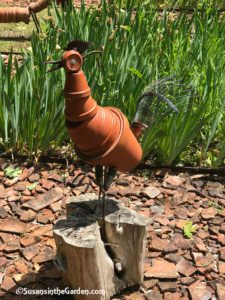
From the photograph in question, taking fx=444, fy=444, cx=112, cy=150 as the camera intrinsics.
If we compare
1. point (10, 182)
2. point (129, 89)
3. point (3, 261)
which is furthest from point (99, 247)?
point (129, 89)

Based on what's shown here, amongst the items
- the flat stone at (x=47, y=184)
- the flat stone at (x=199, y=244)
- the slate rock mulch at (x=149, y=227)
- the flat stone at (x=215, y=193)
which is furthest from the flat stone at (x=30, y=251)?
the flat stone at (x=215, y=193)

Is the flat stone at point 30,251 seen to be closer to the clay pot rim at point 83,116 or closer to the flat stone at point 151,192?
the flat stone at point 151,192

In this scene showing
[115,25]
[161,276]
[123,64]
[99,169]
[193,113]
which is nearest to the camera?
[99,169]

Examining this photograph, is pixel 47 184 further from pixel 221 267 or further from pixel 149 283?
pixel 221 267

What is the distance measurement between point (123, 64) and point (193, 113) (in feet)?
1.70

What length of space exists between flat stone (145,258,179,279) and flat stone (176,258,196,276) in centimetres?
3

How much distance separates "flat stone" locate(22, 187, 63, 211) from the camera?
2.38 metres

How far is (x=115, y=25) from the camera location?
3369 millimetres

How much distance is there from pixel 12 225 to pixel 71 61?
1.14 metres

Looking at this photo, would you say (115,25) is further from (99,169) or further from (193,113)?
(99,169)

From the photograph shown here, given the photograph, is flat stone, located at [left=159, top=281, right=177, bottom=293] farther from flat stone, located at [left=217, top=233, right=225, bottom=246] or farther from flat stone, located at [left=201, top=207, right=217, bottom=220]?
flat stone, located at [left=201, top=207, right=217, bottom=220]

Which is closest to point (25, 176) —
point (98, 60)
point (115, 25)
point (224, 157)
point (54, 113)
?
point (54, 113)

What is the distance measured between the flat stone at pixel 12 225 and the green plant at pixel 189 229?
0.82 metres

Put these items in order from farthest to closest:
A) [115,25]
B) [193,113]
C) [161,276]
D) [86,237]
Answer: [115,25]
[193,113]
[161,276]
[86,237]
